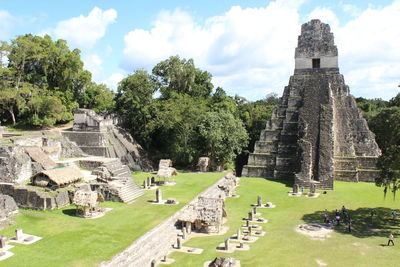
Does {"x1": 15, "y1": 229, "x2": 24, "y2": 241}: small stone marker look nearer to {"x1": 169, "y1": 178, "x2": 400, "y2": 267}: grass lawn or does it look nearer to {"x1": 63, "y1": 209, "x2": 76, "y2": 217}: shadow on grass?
{"x1": 63, "y1": 209, "x2": 76, "y2": 217}: shadow on grass

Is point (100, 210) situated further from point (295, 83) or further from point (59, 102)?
point (295, 83)

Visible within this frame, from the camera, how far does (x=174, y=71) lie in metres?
42.8

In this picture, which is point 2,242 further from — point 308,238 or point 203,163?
point 203,163

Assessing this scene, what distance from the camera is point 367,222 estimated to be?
17844 millimetres

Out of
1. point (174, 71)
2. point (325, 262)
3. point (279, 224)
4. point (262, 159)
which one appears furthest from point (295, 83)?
point (325, 262)

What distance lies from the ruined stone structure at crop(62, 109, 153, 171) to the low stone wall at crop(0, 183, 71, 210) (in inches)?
439

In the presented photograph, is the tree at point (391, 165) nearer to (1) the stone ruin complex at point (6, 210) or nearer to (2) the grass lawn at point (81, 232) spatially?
(2) the grass lawn at point (81, 232)

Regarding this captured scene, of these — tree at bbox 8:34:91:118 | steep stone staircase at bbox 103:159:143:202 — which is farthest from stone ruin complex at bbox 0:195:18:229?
tree at bbox 8:34:91:118

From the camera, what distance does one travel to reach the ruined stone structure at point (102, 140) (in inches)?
1203

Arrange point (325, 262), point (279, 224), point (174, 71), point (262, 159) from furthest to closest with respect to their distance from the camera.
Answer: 1. point (174, 71)
2. point (262, 159)
3. point (279, 224)
4. point (325, 262)

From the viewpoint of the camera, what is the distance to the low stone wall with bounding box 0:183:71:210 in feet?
59.0

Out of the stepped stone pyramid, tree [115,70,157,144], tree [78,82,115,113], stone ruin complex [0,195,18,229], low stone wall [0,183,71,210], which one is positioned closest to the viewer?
stone ruin complex [0,195,18,229]

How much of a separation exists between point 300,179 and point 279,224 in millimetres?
8623

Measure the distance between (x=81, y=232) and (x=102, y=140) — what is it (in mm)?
16385
